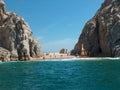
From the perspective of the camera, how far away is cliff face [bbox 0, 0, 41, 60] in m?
128

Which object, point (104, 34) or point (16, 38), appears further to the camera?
point (104, 34)

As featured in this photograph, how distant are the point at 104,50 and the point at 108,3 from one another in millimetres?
33464

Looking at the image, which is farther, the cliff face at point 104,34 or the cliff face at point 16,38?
the cliff face at point 104,34

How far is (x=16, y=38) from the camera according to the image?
131 metres

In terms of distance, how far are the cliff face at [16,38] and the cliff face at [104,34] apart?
1067 inches

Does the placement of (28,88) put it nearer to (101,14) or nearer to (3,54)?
(3,54)

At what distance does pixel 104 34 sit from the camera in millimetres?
140125

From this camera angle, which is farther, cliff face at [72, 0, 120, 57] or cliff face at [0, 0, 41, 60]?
cliff face at [72, 0, 120, 57]

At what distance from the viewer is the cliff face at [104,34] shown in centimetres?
13475

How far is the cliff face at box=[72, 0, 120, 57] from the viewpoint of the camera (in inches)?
5305

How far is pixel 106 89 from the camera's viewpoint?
37344 millimetres

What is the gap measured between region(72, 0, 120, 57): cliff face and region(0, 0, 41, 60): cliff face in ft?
88.9

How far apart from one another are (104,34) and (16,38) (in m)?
40.6

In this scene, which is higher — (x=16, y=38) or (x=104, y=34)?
(x=104, y=34)
